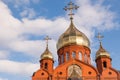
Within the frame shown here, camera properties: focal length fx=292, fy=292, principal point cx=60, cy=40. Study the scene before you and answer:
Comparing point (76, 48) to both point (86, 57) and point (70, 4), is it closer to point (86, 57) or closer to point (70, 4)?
point (86, 57)

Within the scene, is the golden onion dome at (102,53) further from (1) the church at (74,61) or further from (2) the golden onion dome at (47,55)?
(2) the golden onion dome at (47,55)

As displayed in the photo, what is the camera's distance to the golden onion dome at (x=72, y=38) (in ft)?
121

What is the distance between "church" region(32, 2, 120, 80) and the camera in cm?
3291

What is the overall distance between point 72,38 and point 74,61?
12.9 ft

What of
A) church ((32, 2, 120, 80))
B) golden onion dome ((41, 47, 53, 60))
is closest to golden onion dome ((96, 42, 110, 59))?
church ((32, 2, 120, 80))

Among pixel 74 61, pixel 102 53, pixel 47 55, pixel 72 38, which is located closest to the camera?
pixel 74 61

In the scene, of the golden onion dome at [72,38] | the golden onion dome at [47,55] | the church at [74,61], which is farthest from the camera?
the golden onion dome at [72,38]

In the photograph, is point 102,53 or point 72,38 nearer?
point 102,53

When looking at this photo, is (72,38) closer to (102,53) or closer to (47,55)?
(47,55)

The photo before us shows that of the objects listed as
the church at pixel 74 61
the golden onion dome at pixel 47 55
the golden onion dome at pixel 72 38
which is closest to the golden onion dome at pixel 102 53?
the church at pixel 74 61

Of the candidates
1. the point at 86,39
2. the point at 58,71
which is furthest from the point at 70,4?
the point at 58,71

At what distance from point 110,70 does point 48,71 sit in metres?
7.10

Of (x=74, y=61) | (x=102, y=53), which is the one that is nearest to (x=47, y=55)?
(x=74, y=61)

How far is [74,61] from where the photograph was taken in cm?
3412
